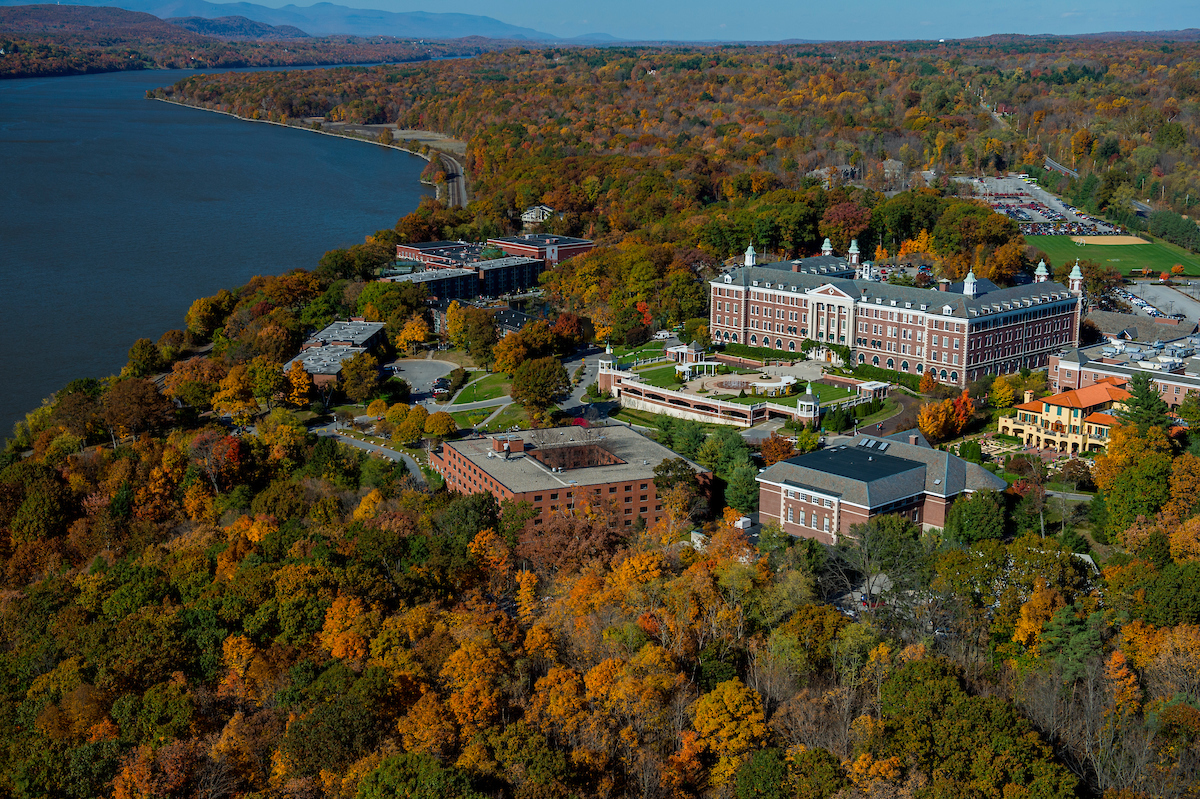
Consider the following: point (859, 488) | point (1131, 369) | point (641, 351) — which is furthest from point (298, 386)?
point (1131, 369)

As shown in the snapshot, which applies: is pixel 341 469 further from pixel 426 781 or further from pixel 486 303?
pixel 486 303

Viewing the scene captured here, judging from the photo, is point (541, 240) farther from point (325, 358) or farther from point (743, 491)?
point (743, 491)

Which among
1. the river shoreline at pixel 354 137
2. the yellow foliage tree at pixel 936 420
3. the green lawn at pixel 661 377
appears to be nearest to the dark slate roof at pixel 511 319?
the green lawn at pixel 661 377

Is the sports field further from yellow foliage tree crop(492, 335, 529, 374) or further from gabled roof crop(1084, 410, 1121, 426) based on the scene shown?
yellow foliage tree crop(492, 335, 529, 374)

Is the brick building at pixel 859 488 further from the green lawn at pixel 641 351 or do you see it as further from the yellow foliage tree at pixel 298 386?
the yellow foliage tree at pixel 298 386

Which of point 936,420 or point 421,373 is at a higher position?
point 936,420

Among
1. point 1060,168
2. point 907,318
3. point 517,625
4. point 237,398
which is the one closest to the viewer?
point 517,625
